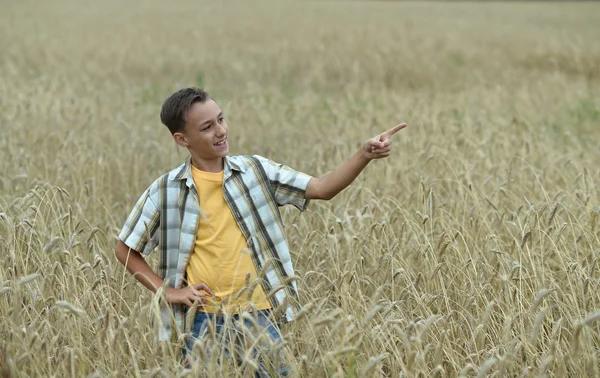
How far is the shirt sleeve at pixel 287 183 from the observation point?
280cm

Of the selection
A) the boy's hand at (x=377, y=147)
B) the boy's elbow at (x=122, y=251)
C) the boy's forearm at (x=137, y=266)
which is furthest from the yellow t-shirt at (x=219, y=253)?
the boy's hand at (x=377, y=147)

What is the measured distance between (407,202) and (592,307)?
50.4 inches

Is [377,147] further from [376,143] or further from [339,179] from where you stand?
[339,179]

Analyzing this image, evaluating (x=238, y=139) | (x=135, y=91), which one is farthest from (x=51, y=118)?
(x=135, y=91)

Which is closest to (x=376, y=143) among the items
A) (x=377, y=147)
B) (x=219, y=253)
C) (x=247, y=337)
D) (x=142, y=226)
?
(x=377, y=147)

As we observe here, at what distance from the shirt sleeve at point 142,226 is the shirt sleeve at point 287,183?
42 cm

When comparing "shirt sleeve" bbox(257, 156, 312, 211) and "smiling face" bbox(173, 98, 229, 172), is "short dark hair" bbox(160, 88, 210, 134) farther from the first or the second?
"shirt sleeve" bbox(257, 156, 312, 211)

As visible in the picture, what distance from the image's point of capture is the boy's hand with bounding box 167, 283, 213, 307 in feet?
8.51

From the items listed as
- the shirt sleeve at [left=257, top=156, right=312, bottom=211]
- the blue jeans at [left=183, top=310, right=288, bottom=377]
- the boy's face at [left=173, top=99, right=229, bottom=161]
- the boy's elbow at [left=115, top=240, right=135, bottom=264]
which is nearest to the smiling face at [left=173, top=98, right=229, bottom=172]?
the boy's face at [left=173, top=99, right=229, bottom=161]

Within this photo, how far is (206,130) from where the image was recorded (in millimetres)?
2723

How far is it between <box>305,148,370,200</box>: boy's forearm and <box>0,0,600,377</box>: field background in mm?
209

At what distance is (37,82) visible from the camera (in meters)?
7.95

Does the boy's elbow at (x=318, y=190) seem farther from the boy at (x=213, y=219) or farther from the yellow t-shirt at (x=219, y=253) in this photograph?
the yellow t-shirt at (x=219, y=253)

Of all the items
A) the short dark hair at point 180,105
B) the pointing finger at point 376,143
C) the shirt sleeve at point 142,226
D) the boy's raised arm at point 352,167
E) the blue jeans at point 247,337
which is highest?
the short dark hair at point 180,105
